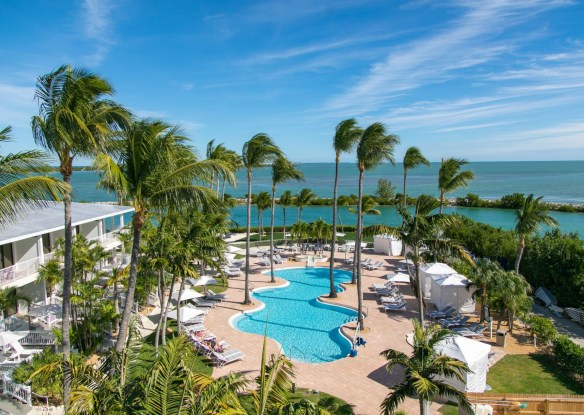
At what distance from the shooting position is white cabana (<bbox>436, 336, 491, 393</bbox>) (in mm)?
11695

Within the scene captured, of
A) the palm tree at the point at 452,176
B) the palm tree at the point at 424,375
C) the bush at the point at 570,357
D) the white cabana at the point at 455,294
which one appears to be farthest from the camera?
the palm tree at the point at 452,176

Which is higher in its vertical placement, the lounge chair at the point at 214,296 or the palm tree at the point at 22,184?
the palm tree at the point at 22,184

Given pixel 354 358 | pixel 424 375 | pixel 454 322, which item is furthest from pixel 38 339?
pixel 454 322

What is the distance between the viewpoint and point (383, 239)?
32.5 m

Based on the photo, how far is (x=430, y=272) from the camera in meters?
20.1

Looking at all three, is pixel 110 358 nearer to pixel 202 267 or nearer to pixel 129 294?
pixel 129 294

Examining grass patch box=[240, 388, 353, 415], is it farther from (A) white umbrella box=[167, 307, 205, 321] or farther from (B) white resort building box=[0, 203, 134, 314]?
(B) white resort building box=[0, 203, 134, 314]

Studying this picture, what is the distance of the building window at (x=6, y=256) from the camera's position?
18091 millimetres

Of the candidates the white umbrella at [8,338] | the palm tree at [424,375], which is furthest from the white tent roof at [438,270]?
the white umbrella at [8,338]

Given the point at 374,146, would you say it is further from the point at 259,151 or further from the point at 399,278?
the point at 399,278

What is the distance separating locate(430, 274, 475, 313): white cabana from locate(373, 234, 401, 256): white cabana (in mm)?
12488

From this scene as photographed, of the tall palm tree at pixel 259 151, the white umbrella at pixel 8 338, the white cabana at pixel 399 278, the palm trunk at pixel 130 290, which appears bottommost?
the white umbrella at pixel 8 338

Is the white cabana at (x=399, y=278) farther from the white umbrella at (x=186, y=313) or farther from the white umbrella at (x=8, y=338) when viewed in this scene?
the white umbrella at (x=8, y=338)

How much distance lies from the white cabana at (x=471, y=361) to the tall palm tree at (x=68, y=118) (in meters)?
10.5
